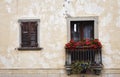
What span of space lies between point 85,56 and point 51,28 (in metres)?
1.73

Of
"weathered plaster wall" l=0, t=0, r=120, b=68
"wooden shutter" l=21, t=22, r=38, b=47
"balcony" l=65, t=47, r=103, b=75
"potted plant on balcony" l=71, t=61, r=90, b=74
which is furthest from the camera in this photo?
"wooden shutter" l=21, t=22, r=38, b=47

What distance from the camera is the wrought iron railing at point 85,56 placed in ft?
42.9

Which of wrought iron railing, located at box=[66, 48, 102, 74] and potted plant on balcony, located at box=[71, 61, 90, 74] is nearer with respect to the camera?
potted plant on balcony, located at box=[71, 61, 90, 74]

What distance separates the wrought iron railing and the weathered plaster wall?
0.26 m

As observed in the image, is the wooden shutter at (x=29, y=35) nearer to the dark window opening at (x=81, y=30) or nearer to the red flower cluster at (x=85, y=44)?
the red flower cluster at (x=85, y=44)

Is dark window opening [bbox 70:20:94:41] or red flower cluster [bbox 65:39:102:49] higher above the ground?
dark window opening [bbox 70:20:94:41]

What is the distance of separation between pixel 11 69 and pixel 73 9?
3399 millimetres

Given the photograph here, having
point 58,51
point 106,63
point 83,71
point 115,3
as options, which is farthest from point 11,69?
point 115,3

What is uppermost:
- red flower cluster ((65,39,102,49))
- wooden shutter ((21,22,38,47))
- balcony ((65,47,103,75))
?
wooden shutter ((21,22,38,47))

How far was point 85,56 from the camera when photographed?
13.2 metres

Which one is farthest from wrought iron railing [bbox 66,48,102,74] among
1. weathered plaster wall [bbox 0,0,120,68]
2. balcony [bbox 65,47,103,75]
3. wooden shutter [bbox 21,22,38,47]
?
wooden shutter [bbox 21,22,38,47]

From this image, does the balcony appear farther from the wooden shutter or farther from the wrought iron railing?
the wooden shutter

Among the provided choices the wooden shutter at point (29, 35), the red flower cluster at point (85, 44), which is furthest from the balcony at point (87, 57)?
the wooden shutter at point (29, 35)

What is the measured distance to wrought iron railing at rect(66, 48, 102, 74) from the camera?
13.1m
